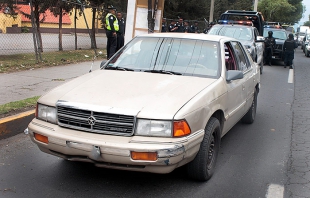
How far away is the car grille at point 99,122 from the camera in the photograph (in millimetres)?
3447

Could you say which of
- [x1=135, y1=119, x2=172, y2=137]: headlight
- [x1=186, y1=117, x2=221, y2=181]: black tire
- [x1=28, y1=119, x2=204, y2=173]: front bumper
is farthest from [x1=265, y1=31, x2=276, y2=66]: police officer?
[x1=135, y1=119, x2=172, y2=137]: headlight

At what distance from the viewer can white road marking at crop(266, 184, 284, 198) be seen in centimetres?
389

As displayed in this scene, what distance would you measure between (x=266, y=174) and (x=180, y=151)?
1.59m

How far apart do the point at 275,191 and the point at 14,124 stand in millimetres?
3833

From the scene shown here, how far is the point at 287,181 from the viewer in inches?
169

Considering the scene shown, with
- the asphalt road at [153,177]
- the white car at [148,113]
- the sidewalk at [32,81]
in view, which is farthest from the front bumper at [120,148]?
the sidewalk at [32,81]

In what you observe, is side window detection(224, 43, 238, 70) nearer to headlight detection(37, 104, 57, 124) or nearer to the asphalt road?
the asphalt road

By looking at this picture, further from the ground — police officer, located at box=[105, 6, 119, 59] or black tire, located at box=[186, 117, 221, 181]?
police officer, located at box=[105, 6, 119, 59]

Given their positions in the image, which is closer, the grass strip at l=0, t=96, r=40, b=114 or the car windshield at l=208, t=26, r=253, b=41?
the grass strip at l=0, t=96, r=40, b=114

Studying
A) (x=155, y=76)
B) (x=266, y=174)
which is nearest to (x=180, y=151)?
(x=155, y=76)

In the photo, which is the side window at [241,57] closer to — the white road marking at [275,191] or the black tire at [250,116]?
the black tire at [250,116]

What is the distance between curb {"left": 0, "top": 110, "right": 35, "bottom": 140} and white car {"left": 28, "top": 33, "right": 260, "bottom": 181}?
5.23 ft

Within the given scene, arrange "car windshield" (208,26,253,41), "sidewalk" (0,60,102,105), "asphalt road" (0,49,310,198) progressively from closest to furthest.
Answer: "asphalt road" (0,49,310,198) < "sidewalk" (0,60,102,105) < "car windshield" (208,26,253,41)

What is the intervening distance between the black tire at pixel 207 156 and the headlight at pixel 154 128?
0.61 m
